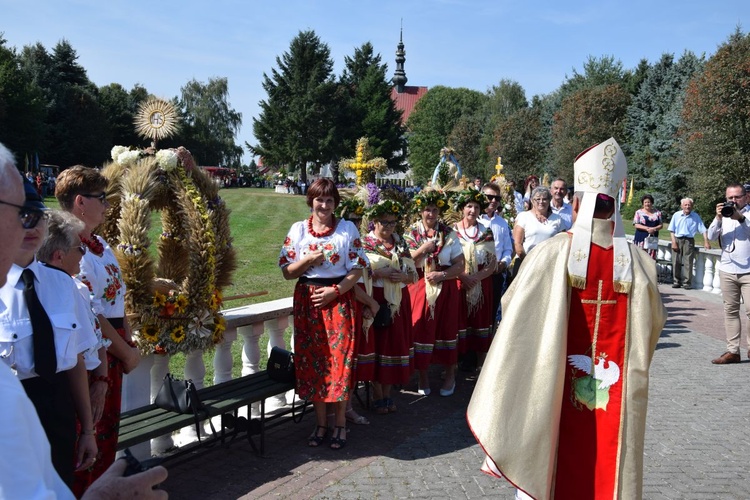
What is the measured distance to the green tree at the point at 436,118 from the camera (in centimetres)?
7844

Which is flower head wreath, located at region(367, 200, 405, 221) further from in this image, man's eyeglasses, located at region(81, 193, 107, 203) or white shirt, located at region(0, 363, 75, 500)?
white shirt, located at region(0, 363, 75, 500)

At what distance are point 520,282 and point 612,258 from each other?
572 mm

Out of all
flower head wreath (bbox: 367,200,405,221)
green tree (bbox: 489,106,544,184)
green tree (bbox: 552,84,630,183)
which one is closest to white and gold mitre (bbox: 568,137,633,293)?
flower head wreath (bbox: 367,200,405,221)

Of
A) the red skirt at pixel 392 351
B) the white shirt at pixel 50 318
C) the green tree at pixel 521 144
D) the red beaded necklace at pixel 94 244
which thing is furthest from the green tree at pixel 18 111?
the white shirt at pixel 50 318

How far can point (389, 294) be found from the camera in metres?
6.49

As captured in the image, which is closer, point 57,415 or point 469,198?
point 57,415

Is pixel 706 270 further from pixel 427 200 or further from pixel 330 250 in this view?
pixel 330 250

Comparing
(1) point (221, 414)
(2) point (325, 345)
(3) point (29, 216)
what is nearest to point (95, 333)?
(3) point (29, 216)

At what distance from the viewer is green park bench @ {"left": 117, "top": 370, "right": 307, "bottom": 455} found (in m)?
4.41

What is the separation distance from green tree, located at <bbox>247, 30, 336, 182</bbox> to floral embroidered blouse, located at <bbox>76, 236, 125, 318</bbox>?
5714cm

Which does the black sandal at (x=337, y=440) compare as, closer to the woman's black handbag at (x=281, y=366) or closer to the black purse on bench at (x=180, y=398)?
the woman's black handbag at (x=281, y=366)

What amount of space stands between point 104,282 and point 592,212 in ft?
9.38

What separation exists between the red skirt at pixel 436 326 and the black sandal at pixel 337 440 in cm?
167

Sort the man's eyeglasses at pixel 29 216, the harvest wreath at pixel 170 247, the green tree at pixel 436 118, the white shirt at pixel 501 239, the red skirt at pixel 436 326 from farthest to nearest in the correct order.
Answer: the green tree at pixel 436 118 < the white shirt at pixel 501 239 < the red skirt at pixel 436 326 < the harvest wreath at pixel 170 247 < the man's eyeglasses at pixel 29 216
